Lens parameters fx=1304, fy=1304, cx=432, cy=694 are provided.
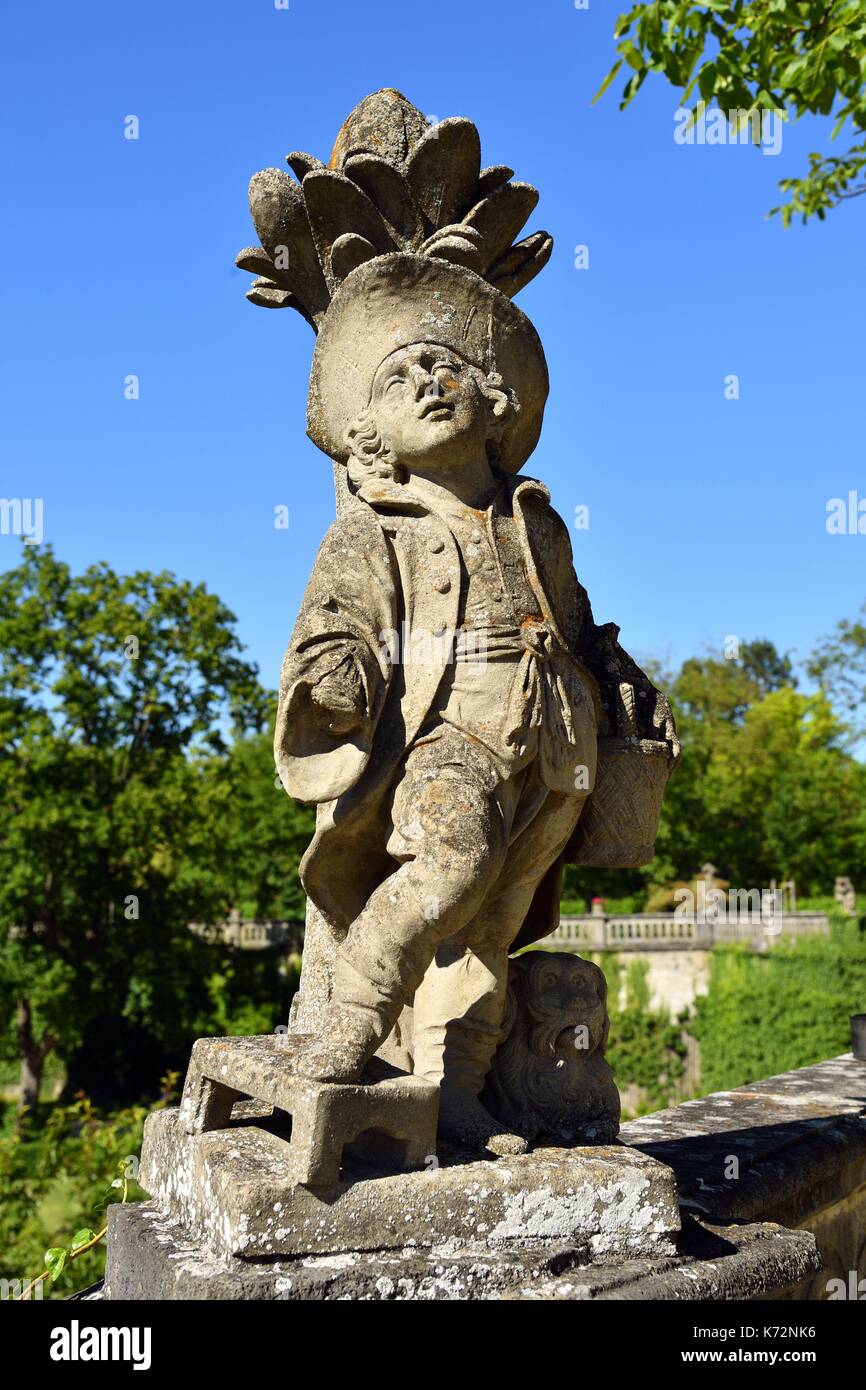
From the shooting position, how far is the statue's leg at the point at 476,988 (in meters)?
3.16

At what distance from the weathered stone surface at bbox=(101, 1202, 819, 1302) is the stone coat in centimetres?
90

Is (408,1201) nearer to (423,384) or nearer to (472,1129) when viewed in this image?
(472,1129)

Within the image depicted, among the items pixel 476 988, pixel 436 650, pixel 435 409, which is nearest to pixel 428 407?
pixel 435 409

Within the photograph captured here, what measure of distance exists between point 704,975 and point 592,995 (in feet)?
87.7

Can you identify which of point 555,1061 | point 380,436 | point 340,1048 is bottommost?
point 555,1061

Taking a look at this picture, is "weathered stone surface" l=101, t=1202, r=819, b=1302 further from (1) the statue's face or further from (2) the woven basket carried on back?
(1) the statue's face

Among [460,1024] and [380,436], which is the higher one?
[380,436]

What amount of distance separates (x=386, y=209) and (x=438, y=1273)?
8.92 feet

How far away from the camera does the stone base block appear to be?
2.61 metres

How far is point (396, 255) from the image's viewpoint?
336 centimetres

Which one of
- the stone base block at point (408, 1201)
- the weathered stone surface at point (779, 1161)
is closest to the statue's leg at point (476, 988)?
the stone base block at point (408, 1201)

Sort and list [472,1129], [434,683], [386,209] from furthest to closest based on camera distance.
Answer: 1. [386,209]
2. [434,683]
3. [472,1129]

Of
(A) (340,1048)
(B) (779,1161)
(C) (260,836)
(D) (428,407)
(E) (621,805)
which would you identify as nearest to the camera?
(A) (340,1048)

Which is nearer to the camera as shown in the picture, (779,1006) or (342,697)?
(342,697)
